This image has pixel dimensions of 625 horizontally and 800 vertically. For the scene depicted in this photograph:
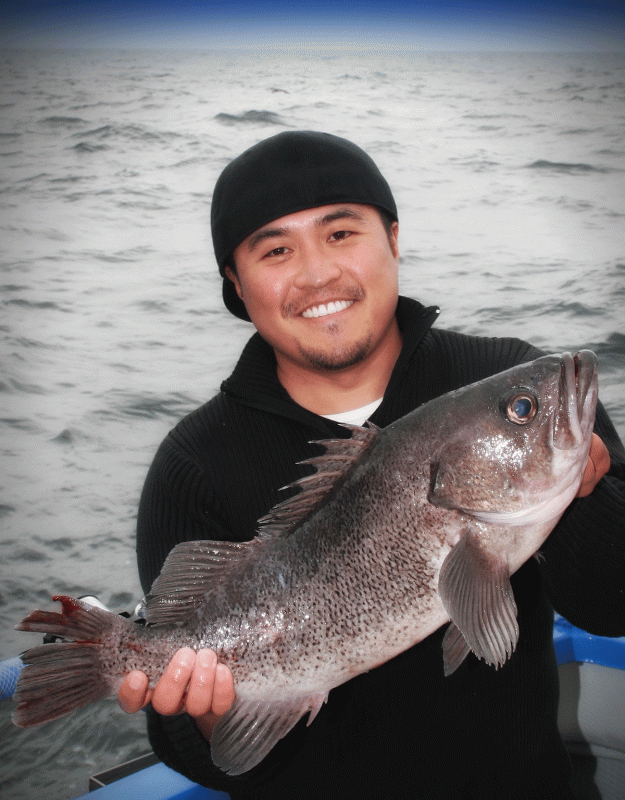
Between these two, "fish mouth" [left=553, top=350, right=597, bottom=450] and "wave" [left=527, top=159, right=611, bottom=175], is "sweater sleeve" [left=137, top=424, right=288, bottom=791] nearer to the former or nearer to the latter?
"fish mouth" [left=553, top=350, right=597, bottom=450]

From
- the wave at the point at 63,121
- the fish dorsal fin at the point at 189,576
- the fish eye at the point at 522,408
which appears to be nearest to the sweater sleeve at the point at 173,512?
the fish dorsal fin at the point at 189,576

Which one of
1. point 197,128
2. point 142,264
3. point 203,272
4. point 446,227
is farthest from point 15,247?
point 446,227

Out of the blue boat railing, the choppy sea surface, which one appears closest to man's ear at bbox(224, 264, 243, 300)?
the blue boat railing

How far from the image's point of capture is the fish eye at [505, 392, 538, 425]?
53.9 inches

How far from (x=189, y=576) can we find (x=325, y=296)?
0.87 metres

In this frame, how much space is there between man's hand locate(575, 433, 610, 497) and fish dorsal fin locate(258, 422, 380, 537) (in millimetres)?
498

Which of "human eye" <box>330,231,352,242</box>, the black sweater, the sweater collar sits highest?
"human eye" <box>330,231,352,242</box>

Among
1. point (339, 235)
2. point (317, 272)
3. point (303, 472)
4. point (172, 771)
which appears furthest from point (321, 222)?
point (172, 771)

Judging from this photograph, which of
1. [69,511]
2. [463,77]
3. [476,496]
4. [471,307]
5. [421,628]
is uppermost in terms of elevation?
[463,77]

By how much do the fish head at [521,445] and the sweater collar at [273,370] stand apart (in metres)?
0.54

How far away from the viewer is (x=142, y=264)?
9500 mm

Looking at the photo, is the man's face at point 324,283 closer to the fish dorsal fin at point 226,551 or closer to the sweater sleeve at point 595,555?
the fish dorsal fin at point 226,551

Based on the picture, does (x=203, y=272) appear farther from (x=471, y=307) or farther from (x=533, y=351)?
(x=533, y=351)

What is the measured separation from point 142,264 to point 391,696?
8.79m
